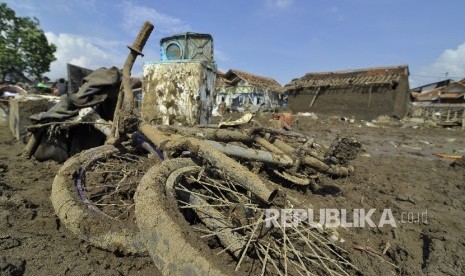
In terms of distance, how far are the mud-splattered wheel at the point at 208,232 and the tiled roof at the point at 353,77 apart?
2249 cm

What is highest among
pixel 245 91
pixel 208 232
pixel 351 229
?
pixel 245 91

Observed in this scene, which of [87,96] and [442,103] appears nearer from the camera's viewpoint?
[87,96]

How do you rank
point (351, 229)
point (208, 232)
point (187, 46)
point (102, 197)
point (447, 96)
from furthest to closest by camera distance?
point (447, 96) → point (187, 46) → point (351, 229) → point (102, 197) → point (208, 232)

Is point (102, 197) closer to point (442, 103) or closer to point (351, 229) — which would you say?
point (351, 229)

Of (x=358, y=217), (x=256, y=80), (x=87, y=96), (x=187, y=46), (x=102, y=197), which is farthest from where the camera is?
(x=256, y=80)

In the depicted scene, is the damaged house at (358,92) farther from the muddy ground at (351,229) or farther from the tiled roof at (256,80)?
the muddy ground at (351,229)

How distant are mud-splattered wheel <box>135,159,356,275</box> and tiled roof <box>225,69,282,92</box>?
993 inches

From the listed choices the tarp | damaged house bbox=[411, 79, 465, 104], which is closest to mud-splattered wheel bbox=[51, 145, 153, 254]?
the tarp

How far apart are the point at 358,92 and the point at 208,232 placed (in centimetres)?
2327

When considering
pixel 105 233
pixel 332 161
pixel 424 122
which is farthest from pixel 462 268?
pixel 424 122

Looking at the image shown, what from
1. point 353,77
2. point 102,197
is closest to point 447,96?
point 353,77

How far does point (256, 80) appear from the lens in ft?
93.0

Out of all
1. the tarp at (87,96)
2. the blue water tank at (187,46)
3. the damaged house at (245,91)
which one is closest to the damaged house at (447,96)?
the damaged house at (245,91)

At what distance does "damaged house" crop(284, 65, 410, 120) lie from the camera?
21.8 m
